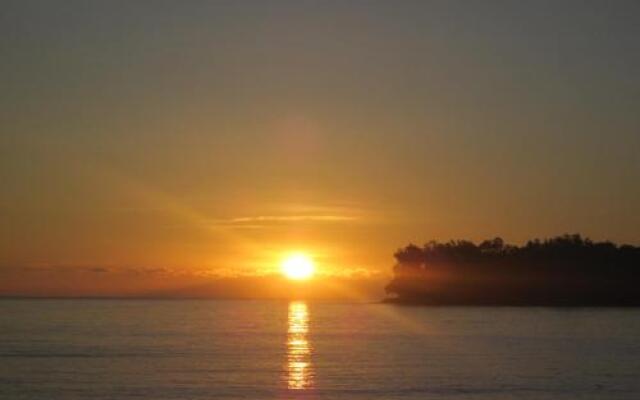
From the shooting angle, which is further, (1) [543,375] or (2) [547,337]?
(2) [547,337]

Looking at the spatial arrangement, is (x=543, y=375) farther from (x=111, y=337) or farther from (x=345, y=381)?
(x=111, y=337)

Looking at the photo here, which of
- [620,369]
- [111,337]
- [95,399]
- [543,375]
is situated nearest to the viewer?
[95,399]

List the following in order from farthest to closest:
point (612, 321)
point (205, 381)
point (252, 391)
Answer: point (612, 321) → point (205, 381) → point (252, 391)

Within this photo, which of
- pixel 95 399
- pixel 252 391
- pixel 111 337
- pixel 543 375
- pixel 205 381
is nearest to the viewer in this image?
pixel 95 399

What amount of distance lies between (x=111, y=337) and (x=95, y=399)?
191 feet

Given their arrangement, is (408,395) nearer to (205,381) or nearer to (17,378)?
(205,381)

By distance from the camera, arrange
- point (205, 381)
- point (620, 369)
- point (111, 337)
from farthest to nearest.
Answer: point (111, 337), point (620, 369), point (205, 381)

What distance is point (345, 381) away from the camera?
61219 mm

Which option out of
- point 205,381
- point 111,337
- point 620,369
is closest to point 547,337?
point 620,369

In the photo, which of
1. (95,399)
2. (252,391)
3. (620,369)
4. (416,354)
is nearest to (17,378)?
(95,399)

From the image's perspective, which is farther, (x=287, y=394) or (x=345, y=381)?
(x=345, y=381)

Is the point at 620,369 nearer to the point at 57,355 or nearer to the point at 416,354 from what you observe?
the point at 416,354

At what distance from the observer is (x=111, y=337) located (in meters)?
109

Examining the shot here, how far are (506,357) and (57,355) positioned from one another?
129 feet
